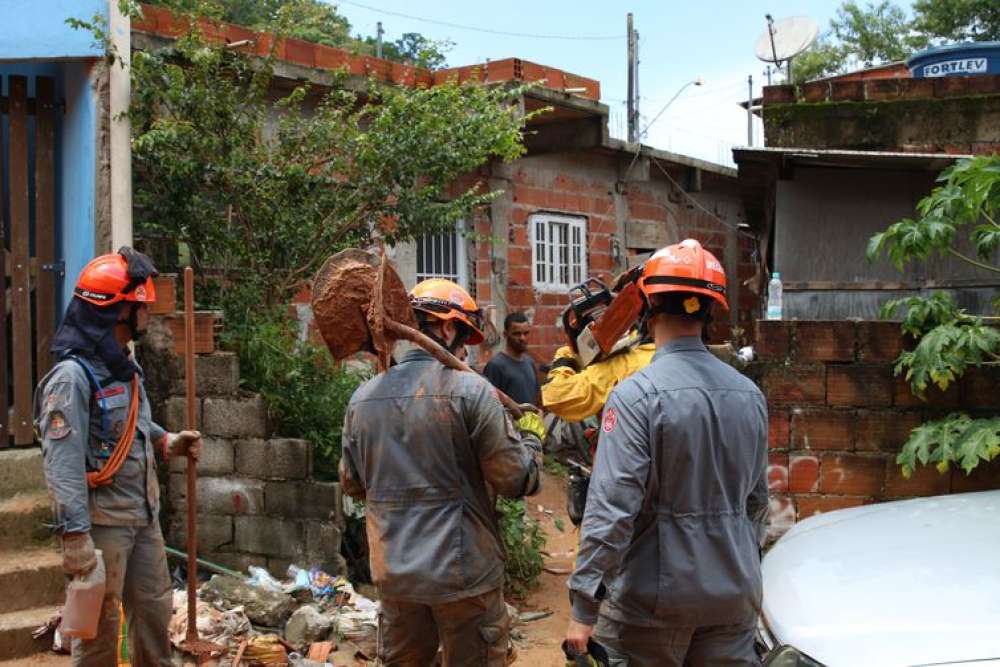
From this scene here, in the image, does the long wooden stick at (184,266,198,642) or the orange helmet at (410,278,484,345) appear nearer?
the orange helmet at (410,278,484,345)

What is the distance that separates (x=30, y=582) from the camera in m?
5.20

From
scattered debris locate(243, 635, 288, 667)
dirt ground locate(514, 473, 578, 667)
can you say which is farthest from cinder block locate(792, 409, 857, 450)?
scattered debris locate(243, 635, 288, 667)

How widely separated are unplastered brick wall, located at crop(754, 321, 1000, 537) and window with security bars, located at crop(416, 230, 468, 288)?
5.09 m

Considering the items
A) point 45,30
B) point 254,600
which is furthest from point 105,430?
point 45,30

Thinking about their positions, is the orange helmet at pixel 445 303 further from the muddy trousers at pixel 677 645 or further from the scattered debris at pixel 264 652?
the scattered debris at pixel 264 652

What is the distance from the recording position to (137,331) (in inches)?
171

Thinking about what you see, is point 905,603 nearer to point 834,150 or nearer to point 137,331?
point 137,331

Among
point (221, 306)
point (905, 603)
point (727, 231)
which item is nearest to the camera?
point (905, 603)

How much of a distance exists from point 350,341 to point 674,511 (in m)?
1.40

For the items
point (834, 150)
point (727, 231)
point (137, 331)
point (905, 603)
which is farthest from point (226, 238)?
point (727, 231)

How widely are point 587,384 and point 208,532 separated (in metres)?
2.84

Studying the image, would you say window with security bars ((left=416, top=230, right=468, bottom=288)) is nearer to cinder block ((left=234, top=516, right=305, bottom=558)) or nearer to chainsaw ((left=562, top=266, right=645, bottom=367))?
cinder block ((left=234, top=516, right=305, bottom=558))

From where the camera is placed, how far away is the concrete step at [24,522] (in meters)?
5.41

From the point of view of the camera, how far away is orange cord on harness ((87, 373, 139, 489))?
405 cm
